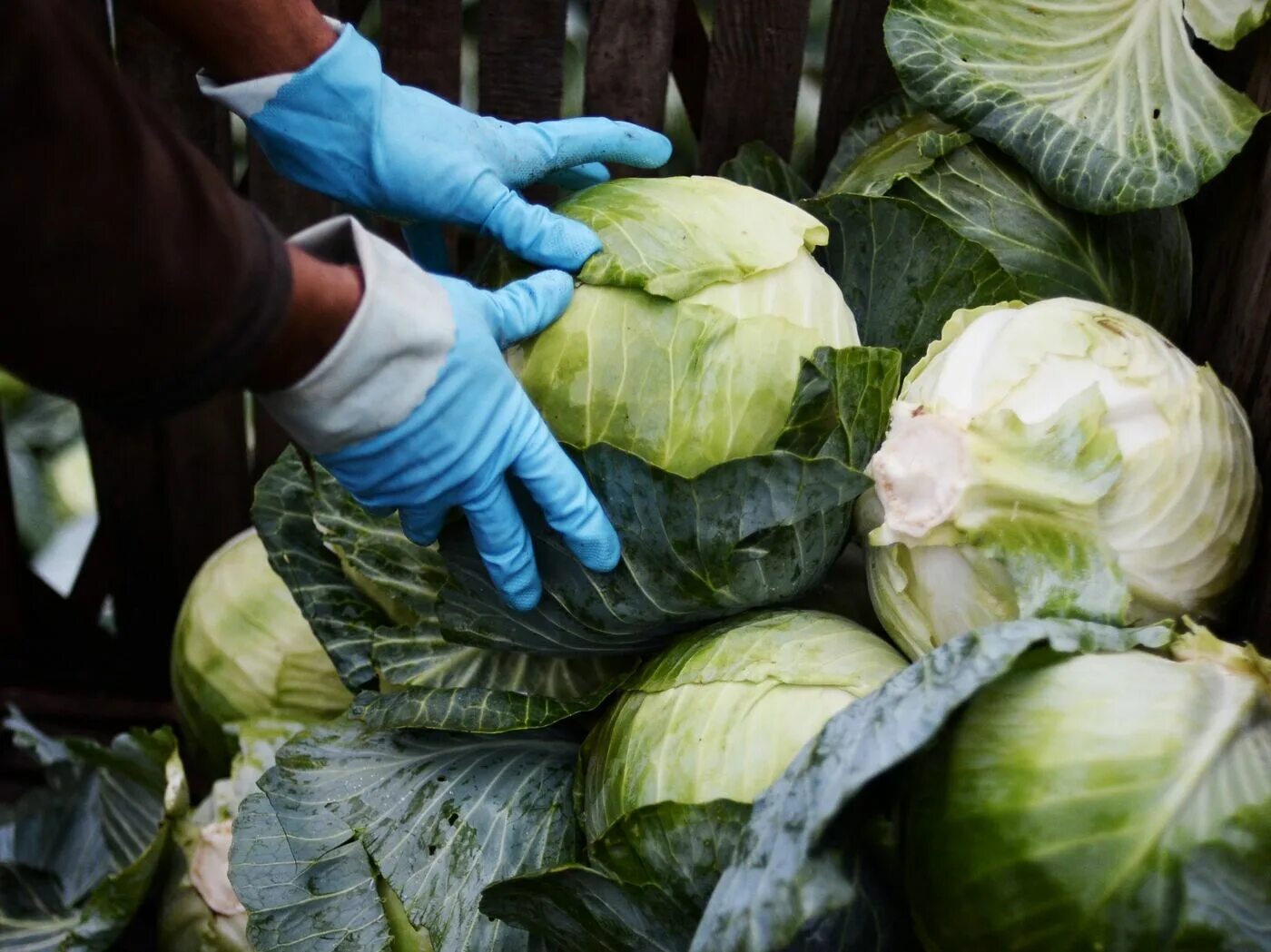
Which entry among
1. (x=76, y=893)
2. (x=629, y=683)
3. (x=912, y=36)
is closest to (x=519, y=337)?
(x=629, y=683)

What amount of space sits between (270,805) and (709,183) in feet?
3.39

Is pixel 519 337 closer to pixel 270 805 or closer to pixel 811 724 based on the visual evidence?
pixel 811 724

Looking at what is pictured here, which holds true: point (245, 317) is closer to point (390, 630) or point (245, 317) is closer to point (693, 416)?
point (693, 416)

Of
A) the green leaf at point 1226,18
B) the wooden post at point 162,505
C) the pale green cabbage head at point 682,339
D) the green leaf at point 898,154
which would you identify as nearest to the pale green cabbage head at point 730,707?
the pale green cabbage head at point 682,339

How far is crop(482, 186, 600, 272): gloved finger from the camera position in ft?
4.51

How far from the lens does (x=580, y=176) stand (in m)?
1.66

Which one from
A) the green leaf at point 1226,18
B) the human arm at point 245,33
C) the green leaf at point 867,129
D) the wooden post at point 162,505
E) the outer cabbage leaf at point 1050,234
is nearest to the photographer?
the human arm at point 245,33

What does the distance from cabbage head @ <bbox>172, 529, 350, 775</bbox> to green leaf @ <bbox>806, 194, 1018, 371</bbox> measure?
3.65 feet

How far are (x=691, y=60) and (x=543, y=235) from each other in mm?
911

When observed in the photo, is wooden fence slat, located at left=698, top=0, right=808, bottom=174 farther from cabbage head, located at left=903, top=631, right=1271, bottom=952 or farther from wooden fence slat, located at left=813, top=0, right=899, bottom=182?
cabbage head, located at left=903, top=631, right=1271, bottom=952

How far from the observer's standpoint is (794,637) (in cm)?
130

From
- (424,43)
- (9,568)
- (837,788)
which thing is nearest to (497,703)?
(837,788)

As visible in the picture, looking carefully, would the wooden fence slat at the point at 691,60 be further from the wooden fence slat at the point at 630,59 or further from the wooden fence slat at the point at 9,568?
the wooden fence slat at the point at 9,568

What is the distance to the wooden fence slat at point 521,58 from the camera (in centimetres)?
197
